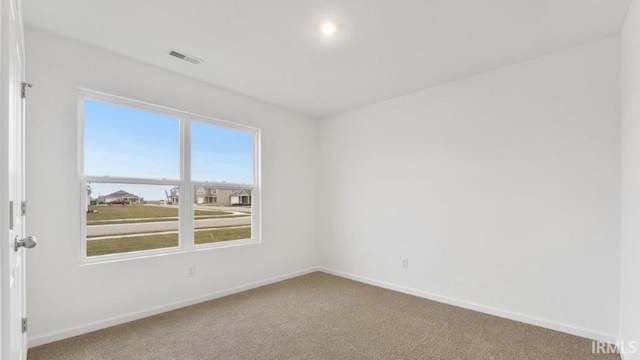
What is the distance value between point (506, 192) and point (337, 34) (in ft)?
7.60

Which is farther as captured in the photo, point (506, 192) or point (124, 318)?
point (506, 192)

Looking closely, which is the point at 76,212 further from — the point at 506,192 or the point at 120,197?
the point at 506,192

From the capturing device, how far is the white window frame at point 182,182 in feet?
9.18

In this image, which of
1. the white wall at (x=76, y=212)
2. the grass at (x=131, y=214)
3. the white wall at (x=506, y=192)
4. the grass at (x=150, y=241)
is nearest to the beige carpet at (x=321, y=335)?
the white wall at (x=76, y=212)

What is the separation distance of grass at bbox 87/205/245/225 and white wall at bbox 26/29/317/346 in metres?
0.20

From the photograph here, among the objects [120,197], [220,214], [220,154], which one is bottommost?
[220,214]

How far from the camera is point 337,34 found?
8.45 feet

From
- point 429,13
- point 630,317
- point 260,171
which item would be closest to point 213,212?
point 260,171

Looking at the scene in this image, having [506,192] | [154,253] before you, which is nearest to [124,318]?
[154,253]

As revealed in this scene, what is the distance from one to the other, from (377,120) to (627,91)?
2.55 m

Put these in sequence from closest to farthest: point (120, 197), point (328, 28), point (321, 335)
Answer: point (328, 28) < point (321, 335) < point (120, 197)

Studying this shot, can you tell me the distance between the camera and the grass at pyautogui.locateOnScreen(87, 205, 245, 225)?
2896 millimetres

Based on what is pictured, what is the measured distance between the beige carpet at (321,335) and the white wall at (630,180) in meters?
0.53

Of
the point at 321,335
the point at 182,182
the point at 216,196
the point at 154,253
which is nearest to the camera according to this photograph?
the point at 321,335
